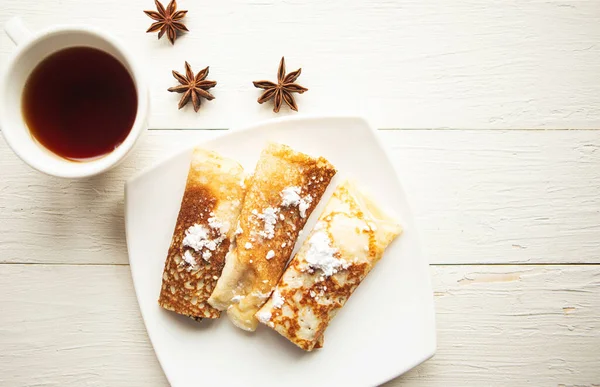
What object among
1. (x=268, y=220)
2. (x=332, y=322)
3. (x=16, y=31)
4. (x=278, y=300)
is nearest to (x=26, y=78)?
(x=16, y=31)

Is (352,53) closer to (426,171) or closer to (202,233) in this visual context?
(426,171)

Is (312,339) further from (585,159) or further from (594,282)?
(585,159)

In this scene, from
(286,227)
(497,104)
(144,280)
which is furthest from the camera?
(497,104)

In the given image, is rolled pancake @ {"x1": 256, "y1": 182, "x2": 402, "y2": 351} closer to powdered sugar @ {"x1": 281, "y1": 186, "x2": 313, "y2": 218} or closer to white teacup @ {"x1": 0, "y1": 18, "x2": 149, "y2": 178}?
powdered sugar @ {"x1": 281, "y1": 186, "x2": 313, "y2": 218}

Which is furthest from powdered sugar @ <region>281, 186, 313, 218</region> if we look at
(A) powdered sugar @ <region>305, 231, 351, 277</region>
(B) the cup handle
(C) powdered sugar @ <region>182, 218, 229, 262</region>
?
(B) the cup handle

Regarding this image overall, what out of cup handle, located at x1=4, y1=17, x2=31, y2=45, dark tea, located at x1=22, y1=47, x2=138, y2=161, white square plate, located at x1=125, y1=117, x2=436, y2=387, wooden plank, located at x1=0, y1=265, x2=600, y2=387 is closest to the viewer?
cup handle, located at x1=4, y1=17, x2=31, y2=45

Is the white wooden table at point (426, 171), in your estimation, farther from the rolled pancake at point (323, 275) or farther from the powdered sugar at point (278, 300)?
the powdered sugar at point (278, 300)

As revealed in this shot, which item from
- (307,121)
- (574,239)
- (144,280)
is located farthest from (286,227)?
(574,239)
